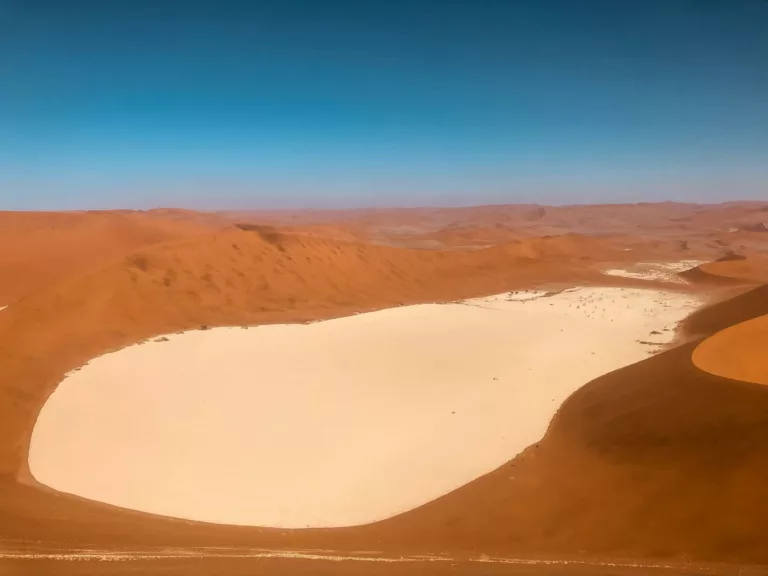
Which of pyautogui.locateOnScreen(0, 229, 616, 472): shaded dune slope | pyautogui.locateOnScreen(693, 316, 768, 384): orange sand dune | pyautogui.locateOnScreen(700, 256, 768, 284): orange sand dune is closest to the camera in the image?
pyautogui.locateOnScreen(693, 316, 768, 384): orange sand dune

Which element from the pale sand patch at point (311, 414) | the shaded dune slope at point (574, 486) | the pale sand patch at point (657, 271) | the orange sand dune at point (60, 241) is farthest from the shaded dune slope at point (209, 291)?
the orange sand dune at point (60, 241)

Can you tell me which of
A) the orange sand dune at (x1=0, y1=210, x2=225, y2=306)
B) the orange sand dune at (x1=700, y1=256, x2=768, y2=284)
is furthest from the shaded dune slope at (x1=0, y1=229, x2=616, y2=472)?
the orange sand dune at (x1=0, y1=210, x2=225, y2=306)

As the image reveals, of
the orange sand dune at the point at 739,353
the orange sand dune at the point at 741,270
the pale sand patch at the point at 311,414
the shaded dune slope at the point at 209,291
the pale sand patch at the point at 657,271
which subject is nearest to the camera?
the pale sand patch at the point at 311,414

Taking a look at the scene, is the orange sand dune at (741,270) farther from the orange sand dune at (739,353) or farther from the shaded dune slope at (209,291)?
the orange sand dune at (739,353)

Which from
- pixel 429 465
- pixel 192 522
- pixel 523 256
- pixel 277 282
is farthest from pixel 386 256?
pixel 192 522

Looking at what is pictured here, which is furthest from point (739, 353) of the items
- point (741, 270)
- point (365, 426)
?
point (741, 270)

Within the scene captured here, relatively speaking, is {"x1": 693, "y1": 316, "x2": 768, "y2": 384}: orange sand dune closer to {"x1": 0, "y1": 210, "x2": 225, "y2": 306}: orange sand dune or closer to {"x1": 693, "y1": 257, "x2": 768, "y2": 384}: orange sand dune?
{"x1": 693, "y1": 257, "x2": 768, "y2": 384}: orange sand dune

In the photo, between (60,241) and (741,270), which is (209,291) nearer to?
(60,241)
